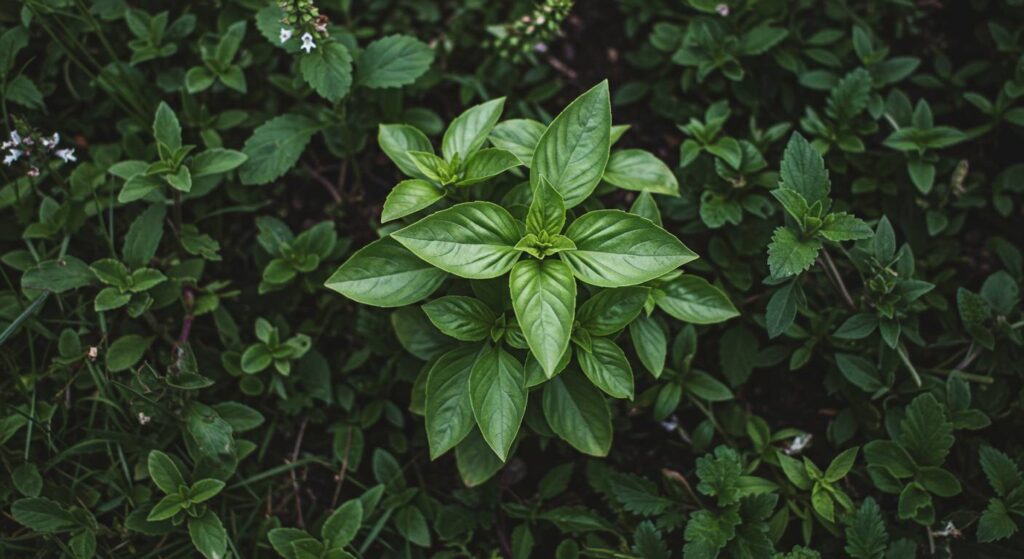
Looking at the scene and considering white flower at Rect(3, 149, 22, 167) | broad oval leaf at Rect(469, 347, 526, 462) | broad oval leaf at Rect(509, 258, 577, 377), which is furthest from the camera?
white flower at Rect(3, 149, 22, 167)

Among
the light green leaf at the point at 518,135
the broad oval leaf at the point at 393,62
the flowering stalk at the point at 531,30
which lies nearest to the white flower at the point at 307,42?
the broad oval leaf at the point at 393,62

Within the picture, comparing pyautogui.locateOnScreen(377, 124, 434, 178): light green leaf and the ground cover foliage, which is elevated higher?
pyautogui.locateOnScreen(377, 124, 434, 178): light green leaf

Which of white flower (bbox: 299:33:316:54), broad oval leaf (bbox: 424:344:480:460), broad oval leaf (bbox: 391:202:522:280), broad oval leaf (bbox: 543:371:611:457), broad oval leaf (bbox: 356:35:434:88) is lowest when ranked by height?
broad oval leaf (bbox: 543:371:611:457)

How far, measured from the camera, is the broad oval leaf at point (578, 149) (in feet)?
7.44

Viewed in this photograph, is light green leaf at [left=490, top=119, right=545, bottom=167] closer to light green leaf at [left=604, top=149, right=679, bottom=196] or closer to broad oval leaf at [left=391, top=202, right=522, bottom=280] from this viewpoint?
light green leaf at [left=604, top=149, right=679, bottom=196]

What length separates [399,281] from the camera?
229cm

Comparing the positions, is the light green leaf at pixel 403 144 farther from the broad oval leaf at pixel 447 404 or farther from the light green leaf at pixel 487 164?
the broad oval leaf at pixel 447 404

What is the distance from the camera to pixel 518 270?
213 cm

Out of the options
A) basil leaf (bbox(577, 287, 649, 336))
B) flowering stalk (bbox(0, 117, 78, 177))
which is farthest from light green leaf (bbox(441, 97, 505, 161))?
flowering stalk (bbox(0, 117, 78, 177))

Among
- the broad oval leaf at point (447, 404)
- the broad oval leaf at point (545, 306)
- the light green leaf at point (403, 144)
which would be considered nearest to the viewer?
the broad oval leaf at point (545, 306)

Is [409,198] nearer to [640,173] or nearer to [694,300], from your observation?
[640,173]

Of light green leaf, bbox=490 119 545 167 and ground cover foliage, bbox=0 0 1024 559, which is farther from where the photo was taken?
light green leaf, bbox=490 119 545 167

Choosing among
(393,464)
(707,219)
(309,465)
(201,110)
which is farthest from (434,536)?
(201,110)

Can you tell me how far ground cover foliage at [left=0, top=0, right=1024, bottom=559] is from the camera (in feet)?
7.75
